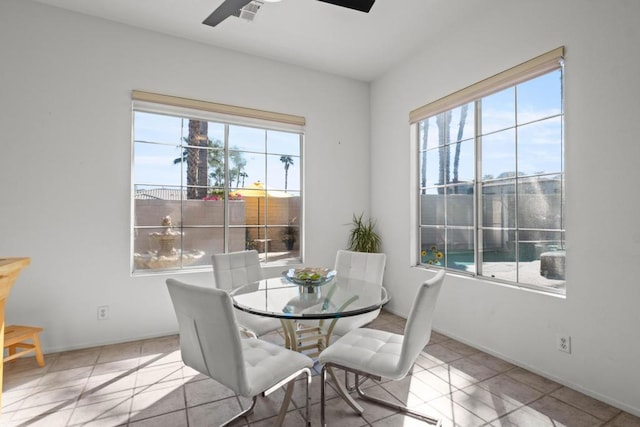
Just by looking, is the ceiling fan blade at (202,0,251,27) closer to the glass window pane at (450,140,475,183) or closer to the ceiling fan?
the ceiling fan

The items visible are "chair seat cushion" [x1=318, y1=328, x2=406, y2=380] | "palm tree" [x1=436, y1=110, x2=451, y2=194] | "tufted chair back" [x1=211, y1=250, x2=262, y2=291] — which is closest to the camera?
"chair seat cushion" [x1=318, y1=328, x2=406, y2=380]

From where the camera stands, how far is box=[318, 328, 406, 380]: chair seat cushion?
176cm

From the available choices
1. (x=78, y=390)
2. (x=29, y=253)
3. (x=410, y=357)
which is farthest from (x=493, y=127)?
(x=29, y=253)

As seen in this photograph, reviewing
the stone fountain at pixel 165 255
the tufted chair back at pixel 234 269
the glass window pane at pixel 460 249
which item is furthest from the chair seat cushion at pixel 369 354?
the stone fountain at pixel 165 255

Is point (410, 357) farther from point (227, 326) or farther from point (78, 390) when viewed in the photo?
point (78, 390)

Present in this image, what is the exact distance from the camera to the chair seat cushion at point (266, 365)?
1.61 m

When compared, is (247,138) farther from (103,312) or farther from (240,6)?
(103,312)

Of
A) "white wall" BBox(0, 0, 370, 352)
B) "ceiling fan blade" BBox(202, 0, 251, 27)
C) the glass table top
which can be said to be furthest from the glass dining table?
"ceiling fan blade" BBox(202, 0, 251, 27)

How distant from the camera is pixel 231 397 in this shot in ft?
7.41

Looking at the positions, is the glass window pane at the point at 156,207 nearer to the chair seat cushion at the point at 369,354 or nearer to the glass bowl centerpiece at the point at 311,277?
the glass bowl centerpiece at the point at 311,277

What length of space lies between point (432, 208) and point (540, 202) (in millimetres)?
1197

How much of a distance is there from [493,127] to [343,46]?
179 centimetres

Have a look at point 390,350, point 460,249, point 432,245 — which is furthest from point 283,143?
point 390,350

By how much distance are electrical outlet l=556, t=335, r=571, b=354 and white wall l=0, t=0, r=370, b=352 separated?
3185mm
